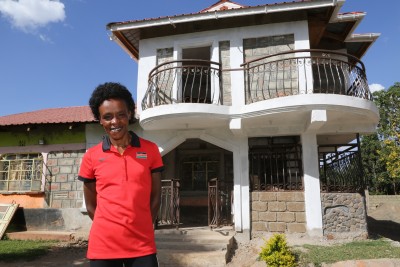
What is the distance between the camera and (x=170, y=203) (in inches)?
339

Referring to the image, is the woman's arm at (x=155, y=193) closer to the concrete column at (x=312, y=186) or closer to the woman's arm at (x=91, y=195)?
the woman's arm at (x=91, y=195)

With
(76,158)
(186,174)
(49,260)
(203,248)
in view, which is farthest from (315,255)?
(76,158)

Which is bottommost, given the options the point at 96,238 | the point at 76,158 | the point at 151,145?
the point at 96,238

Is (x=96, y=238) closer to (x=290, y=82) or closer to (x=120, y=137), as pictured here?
(x=120, y=137)

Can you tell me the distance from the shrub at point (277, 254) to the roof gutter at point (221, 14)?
18.5 feet

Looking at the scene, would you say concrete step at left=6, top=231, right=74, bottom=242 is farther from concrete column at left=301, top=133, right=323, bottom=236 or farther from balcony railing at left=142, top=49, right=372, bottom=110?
concrete column at left=301, top=133, right=323, bottom=236

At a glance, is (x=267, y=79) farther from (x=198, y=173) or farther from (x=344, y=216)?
(x=198, y=173)

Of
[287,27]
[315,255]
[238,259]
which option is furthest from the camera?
[287,27]

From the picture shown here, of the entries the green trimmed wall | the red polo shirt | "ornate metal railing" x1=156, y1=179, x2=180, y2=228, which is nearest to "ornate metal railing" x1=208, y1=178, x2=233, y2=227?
"ornate metal railing" x1=156, y1=179, x2=180, y2=228

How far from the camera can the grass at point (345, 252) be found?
19.0 feet

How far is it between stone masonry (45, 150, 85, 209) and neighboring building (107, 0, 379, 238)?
8.76ft

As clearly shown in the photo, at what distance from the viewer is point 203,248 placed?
709cm

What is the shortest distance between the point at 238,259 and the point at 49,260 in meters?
4.19

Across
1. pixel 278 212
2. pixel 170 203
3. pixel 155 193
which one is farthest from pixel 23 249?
pixel 155 193
